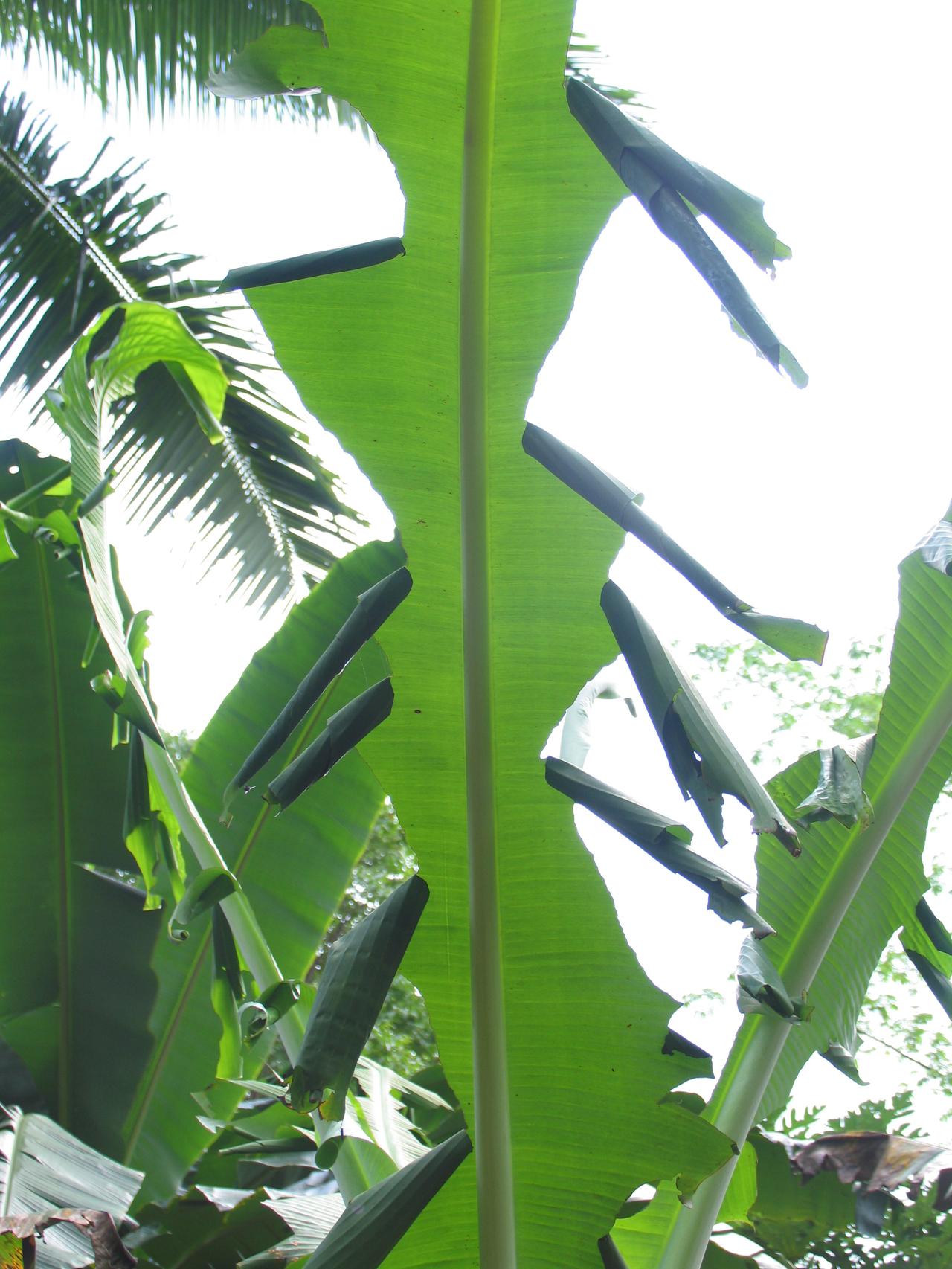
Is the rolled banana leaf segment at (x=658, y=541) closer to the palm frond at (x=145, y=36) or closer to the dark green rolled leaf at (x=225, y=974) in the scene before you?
the dark green rolled leaf at (x=225, y=974)

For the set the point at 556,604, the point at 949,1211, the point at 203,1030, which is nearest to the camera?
the point at 556,604

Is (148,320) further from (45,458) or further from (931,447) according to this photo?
(931,447)

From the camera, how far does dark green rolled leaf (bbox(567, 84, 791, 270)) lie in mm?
400

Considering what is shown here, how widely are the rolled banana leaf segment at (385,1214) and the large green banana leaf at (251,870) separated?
544 mm

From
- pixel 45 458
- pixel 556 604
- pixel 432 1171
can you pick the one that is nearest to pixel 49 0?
pixel 45 458

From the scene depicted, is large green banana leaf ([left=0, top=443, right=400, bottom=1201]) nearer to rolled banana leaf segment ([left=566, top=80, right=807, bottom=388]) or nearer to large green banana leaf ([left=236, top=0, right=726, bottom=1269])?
large green banana leaf ([left=236, top=0, right=726, bottom=1269])

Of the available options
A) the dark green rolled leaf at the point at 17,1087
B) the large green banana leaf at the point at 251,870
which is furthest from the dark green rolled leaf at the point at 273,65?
the dark green rolled leaf at the point at 17,1087

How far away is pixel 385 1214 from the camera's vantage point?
49 centimetres

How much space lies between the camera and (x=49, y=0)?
2.78 m

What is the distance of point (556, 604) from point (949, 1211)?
0.60 m

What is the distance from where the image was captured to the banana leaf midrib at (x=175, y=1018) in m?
1.03

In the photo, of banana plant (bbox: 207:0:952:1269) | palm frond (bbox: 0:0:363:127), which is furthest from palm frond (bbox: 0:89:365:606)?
banana plant (bbox: 207:0:952:1269)

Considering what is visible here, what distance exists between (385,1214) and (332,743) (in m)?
0.25

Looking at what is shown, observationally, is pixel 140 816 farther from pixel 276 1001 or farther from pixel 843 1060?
pixel 843 1060
